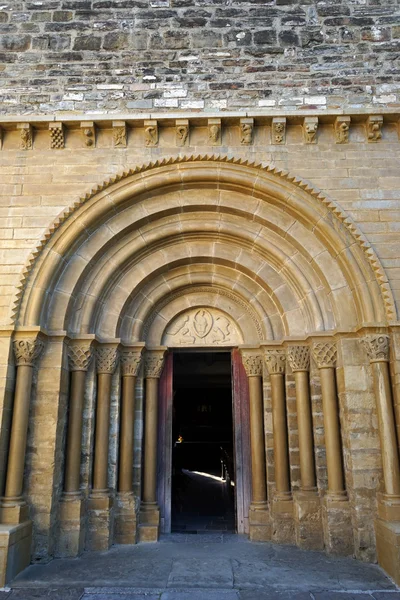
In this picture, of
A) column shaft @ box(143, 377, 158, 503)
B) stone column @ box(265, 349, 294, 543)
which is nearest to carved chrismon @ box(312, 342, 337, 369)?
stone column @ box(265, 349, 294, 543)

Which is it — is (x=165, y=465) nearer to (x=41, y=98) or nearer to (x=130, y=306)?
(x=130, y=306)

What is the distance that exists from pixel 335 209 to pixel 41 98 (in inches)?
173

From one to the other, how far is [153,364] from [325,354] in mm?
2431

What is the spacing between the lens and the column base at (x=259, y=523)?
19.2 feet

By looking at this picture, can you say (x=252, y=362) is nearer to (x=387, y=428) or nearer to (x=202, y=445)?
(x=387, y=428)

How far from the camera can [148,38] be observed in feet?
22.1

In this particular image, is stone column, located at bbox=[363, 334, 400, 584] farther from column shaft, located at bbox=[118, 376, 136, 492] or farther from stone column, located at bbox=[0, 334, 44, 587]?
stone column, located at bbox=[0, 334, 44, 587]

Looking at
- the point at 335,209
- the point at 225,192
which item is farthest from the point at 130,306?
the point at 335,209

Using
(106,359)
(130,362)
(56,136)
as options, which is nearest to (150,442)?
(130,362)

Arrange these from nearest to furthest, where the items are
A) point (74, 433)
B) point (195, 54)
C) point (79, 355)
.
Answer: point (74, 433)
point (79, 355)
point (195, 54)

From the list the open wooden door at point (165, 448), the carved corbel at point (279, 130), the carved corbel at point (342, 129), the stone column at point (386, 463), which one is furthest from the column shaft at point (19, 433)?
the carved corbel at point (342, 129)

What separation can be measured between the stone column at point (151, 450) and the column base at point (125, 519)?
0.51 ft

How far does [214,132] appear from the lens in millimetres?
6180

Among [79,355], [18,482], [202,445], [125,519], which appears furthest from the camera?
[202,445]
